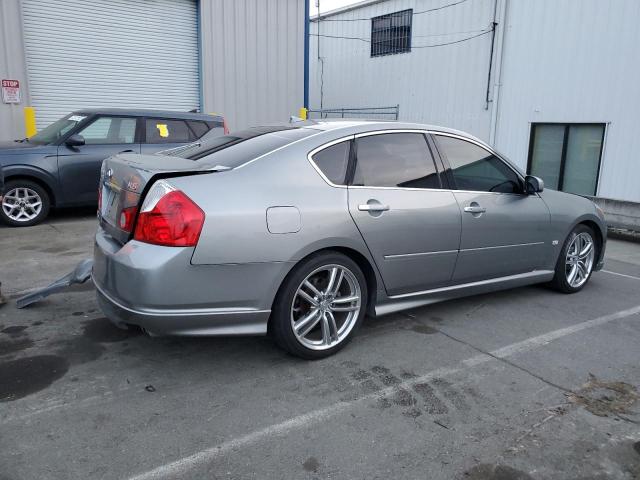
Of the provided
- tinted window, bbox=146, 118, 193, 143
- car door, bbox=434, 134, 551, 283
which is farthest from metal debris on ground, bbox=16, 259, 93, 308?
tinted window, bbox=146, 118, 193, 143

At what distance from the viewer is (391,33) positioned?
17281 millimetres

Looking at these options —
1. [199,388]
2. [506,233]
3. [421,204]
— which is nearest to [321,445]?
[199,388]

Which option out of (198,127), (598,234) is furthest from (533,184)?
(198,127)

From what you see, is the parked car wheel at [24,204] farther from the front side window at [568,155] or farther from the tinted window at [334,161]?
the front side window at [568,155]

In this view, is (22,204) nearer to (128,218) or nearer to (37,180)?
(37,180)

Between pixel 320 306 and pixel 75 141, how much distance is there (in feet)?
20.0

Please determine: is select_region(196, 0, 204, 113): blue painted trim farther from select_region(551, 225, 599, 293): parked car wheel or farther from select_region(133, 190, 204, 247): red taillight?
select_region(133, 190, 204, 247): red taillight

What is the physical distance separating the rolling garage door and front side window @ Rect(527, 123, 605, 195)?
343 inches

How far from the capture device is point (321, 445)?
272cm

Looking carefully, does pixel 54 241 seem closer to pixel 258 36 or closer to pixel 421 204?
pixel 421 204

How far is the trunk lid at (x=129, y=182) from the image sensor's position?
Answer: 3.21 m

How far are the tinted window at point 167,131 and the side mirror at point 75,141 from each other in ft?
3.51

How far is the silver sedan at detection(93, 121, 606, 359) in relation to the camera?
10.1ft

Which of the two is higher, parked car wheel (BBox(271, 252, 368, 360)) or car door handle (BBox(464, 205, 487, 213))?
car door handle (BBox(464, 205, 487, 213))
